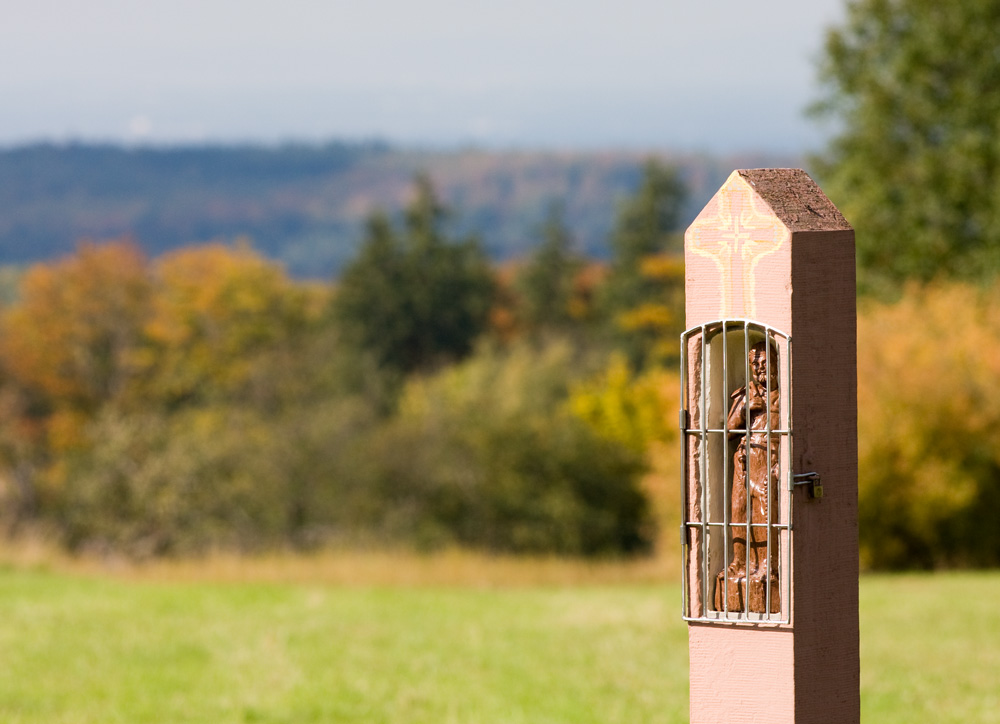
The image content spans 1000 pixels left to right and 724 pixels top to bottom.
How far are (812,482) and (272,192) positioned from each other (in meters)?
110

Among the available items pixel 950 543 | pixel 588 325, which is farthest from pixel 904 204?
pixel 588 325

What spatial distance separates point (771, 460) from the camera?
333 centimetres

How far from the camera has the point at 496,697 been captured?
6969mm

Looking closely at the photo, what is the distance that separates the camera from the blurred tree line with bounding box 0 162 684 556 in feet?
77.9

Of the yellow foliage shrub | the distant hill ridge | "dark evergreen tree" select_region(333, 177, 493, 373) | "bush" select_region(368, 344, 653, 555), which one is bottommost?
"bush" select_region(368, 344, 653, 555)

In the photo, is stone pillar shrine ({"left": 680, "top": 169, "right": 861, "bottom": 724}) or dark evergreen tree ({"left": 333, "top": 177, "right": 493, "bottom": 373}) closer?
stone pillar shrine ({"left": 680, "top": 169, "right": 861, "bottom": 724})

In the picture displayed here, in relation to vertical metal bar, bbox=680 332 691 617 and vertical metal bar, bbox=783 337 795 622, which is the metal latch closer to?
vertical metal bar, bbox=783 337 795 622

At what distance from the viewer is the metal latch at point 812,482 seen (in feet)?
10.8

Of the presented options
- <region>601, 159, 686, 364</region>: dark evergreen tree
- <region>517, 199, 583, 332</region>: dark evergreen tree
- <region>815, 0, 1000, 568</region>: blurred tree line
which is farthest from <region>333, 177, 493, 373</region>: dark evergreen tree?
<region>815, 0, 1000, 568</region>: blurred tree line

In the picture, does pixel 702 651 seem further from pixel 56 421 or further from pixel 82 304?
→ pixel 82 304

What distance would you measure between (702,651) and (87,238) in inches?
2022

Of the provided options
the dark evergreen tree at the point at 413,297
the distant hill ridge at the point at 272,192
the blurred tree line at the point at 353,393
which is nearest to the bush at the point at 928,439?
the blurred tree line at the point at 353,393

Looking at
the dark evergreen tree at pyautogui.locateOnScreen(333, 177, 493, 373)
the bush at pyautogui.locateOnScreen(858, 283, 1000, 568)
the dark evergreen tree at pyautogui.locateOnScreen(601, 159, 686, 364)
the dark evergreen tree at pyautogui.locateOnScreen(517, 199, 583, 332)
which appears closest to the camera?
the bush at pyautogui.locateOnScreen(858, 283, 1000, 568)

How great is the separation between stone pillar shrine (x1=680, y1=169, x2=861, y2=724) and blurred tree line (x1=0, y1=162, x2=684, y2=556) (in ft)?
62.0
